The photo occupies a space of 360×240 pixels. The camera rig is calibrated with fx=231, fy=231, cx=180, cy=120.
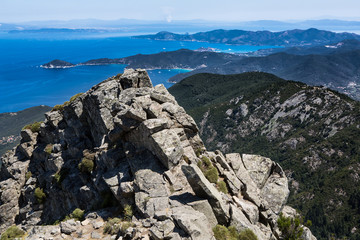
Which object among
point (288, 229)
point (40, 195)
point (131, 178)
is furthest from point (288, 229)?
point (40, 195)

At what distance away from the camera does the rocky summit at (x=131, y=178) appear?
56.0 feet

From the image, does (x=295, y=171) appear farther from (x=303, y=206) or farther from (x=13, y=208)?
(x=13, y=208)

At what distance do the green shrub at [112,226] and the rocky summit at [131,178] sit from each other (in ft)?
0.09

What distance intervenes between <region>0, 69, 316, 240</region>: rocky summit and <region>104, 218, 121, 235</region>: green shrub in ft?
0.09

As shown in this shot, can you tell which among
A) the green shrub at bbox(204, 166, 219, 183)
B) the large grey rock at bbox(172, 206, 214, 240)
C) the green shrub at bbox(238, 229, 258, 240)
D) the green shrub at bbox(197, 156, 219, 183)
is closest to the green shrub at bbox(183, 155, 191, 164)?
the green shrub at bbox(197, 156, 219, 183)

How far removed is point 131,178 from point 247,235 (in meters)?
11.4

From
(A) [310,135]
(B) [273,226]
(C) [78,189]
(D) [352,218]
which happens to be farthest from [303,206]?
(C) [78,189]

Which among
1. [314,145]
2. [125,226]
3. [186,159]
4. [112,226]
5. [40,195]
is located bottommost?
[314,145]

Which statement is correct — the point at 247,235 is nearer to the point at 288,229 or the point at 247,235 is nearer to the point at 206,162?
the point at 288,229

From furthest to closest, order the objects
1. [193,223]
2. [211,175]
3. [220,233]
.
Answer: [211,175] → [220,233] → [193,223]

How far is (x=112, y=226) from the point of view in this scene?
17.5 meters

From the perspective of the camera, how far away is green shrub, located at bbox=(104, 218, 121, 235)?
17.2 meters

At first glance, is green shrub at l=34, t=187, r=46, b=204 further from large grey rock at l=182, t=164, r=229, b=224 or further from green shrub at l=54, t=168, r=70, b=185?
large grey rock at l=182, t=164, r=229, b=224

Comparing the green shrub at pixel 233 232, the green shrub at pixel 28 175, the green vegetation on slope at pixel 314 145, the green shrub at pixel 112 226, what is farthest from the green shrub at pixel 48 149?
the green vegetation on slope at pixel 314 145
